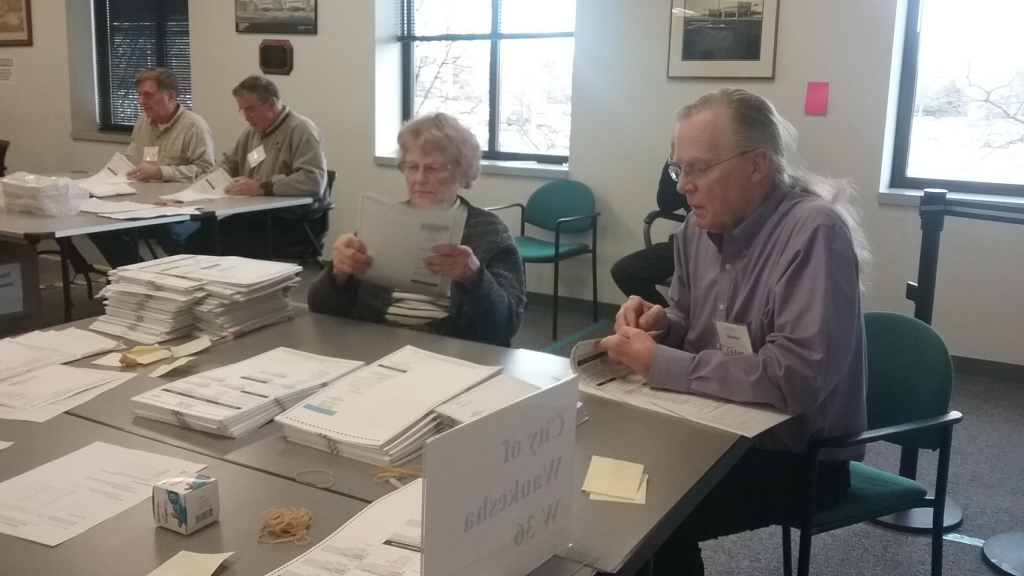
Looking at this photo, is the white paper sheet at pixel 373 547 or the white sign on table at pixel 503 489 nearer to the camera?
the white sign on table at pixel 503 489

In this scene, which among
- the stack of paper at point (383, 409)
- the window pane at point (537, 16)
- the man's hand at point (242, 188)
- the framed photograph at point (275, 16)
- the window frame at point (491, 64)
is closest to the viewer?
the stack of paper at point (383, 409)

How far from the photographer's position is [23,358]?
1771 mm

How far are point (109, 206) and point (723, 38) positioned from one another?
121 inches

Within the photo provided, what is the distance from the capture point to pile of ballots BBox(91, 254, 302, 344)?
→ 1.97 meters

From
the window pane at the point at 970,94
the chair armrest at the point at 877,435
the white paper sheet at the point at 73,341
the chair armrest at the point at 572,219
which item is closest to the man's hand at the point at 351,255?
the white paper sheet at the point at 73,341

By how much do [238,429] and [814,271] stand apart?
1076 mm

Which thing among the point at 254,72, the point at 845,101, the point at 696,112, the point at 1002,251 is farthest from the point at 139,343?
the point at 254,72

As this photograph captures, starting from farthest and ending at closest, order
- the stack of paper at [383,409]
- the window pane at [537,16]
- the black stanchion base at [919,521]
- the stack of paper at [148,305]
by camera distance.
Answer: the window pane at [537,16] < the black stanchion base at [919,521] < the stack of paper at [148,305] < the stack of paper at [383,409]

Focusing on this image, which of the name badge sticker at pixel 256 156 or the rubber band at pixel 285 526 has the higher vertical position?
the name badge sticker at pixel 256 156

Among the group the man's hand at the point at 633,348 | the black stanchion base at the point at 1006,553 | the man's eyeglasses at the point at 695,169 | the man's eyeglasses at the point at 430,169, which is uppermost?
the man's eyeglasses at the point at 695,169

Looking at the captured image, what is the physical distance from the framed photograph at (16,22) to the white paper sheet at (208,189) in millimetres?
3820

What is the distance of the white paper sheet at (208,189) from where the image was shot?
4.04m

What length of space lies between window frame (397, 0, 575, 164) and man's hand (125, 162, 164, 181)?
146cm

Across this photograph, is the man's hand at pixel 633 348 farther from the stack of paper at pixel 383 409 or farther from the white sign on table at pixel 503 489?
the white sign on table at pixel 503 489
